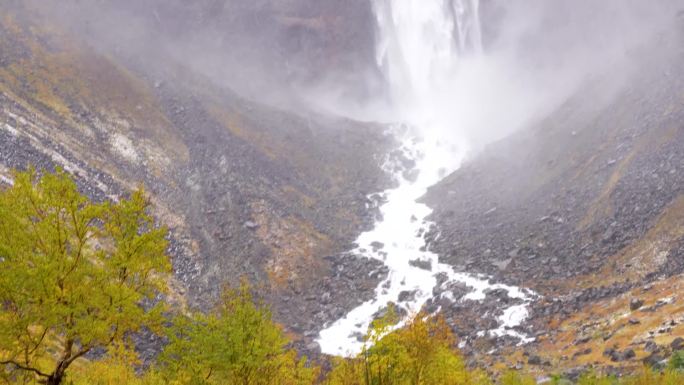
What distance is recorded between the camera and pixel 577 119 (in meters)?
76.2

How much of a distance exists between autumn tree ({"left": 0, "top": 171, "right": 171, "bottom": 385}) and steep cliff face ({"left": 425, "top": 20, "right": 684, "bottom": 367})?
85.3ft

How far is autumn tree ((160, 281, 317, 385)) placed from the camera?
59.6 ft

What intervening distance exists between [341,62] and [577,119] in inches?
2395

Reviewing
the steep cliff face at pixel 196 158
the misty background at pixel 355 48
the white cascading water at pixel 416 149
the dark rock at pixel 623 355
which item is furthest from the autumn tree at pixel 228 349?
the misty background at pixel 355 48

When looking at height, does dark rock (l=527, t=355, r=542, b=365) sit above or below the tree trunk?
above

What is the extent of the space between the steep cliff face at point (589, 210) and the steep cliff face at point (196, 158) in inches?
576

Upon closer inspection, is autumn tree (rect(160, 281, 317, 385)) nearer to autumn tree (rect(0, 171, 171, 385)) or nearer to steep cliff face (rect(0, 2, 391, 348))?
autumn tree (rect(0, 171, 171, 385))

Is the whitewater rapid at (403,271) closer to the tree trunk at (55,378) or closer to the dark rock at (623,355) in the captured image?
the dark rock at (623,355)

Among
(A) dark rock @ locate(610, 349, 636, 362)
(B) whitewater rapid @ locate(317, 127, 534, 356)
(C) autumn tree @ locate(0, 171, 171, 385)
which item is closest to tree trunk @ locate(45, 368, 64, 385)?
(C) autumn tree @ locate(0, 171, 171, 385)

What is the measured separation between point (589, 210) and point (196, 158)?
151 feet

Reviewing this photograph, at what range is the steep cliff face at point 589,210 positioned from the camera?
3766cm

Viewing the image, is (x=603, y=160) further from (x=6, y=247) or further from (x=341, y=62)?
(x=341, y=62)

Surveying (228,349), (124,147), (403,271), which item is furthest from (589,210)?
(124,147)

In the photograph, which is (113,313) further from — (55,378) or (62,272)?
(55,378)
